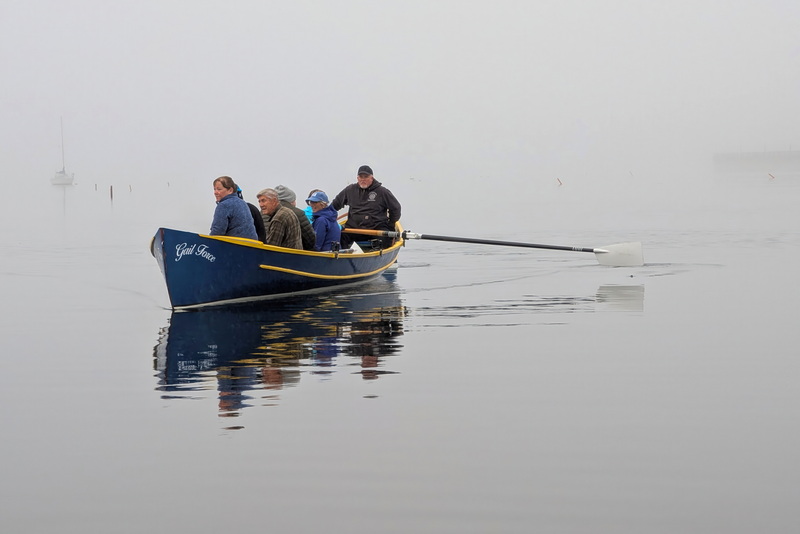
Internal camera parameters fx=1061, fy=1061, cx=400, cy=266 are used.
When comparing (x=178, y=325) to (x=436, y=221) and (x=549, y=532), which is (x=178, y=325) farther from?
(x=436, y=221)

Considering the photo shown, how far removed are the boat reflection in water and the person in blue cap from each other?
2.92ft

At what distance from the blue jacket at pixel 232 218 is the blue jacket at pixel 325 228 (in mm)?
1951

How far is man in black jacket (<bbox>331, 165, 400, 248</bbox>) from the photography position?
63.2ft

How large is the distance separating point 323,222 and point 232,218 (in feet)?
7.39

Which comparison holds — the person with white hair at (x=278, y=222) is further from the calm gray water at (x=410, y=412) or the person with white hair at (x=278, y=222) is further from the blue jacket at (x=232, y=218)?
the calm gray water at (x=410, y=412)

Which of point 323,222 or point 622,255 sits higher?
point 323,222

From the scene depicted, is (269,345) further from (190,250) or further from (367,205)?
(367,205)

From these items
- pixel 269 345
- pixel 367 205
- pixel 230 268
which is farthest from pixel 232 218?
pixel 367 205

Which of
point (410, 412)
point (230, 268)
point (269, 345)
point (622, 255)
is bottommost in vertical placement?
point (410, 412)

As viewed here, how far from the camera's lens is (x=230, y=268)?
15.1 m

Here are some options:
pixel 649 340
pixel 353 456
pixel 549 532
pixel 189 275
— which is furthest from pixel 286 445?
pixel 189 275

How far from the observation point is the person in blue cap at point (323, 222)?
16.7m

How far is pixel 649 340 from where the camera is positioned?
462 inches

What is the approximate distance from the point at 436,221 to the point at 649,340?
3493 cm
